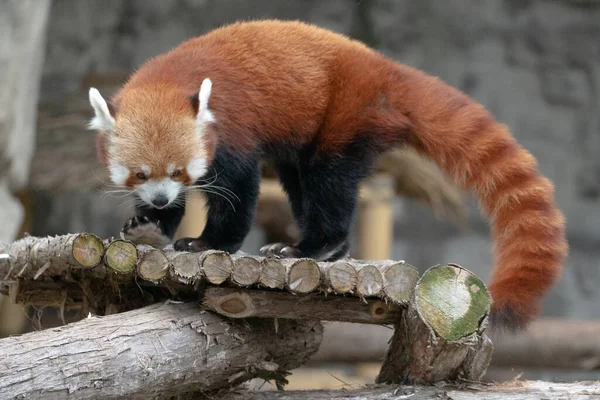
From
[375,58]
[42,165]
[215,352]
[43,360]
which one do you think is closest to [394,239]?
[42,165]

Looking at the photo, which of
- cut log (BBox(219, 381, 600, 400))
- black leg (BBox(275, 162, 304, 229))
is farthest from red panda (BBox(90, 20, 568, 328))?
cut log (BBox(219, 381, 600, 400))

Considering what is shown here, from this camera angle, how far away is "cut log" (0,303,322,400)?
2.42 meters

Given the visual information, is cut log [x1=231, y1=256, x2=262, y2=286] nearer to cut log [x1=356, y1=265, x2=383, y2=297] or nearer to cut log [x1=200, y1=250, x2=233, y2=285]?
cut log [x1=200, y1=250, x2=233, y2=285]

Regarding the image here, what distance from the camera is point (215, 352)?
2914mm

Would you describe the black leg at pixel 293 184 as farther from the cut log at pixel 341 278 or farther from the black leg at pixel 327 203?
the cut log at pixel 341 278

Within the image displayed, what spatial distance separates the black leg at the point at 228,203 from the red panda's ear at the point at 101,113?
45cm

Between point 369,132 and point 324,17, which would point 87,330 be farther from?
point 324,17

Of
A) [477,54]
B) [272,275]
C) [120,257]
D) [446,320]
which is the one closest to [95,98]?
[120,257]

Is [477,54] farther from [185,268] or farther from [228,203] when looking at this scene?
[185,268]

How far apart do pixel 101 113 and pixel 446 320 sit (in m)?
1.57

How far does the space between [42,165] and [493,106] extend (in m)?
4.47

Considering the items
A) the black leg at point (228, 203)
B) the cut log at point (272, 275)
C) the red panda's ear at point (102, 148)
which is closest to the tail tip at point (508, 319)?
the cut log at point (272, 275)

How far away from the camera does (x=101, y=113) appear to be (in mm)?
3221

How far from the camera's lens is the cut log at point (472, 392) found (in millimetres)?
2869
